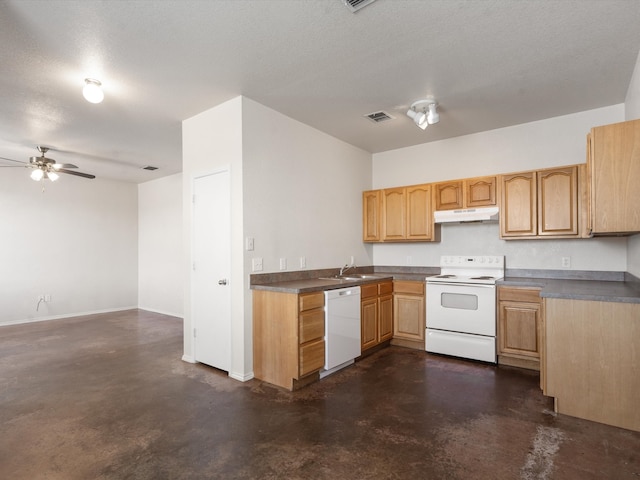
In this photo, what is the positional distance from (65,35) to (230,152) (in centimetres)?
149

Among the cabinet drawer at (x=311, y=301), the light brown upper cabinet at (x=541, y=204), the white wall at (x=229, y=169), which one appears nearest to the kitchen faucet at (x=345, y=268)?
the cabinet drawer at (x=311, y=301)

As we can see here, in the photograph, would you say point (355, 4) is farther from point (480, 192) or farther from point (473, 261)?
point (473, 261)

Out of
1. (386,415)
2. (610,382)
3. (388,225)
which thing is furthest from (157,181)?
(610,382)

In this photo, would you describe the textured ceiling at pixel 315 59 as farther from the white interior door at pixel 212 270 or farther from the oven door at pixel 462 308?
the oven door at pixel 462 308

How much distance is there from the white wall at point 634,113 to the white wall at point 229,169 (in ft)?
11.2

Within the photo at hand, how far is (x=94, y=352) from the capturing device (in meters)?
4.35

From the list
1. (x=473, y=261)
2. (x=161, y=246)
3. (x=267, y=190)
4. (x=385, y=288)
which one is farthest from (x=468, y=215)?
(x=161, y=246)

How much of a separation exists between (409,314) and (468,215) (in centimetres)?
143

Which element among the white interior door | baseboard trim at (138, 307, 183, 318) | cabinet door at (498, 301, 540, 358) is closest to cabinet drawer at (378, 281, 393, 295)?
cabinet door at (498, 301, 540, 358)

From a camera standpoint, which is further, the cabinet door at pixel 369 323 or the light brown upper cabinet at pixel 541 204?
the cabinet door at pixel 369 323

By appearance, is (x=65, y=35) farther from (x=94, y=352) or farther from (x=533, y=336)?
(x=533, y=336)

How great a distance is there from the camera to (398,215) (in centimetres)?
481

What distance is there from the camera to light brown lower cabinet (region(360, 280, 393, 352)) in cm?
398

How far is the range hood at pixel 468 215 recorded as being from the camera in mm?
4004
